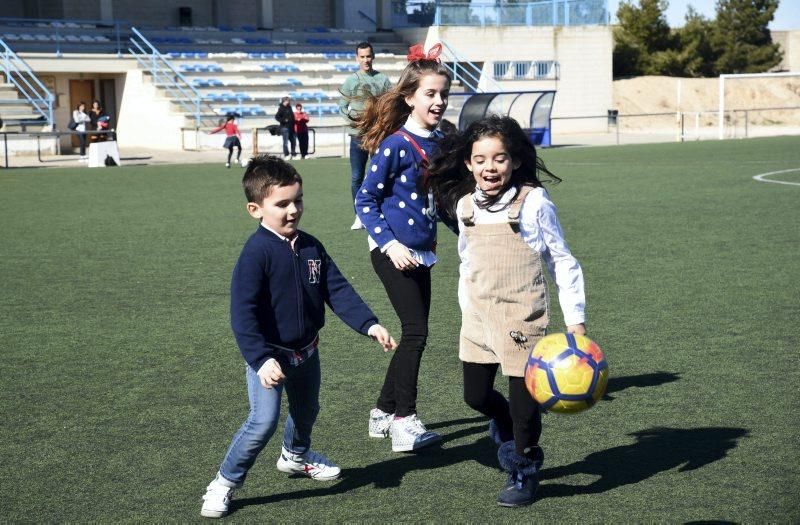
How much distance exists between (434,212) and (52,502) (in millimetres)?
2042

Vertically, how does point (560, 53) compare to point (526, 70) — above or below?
above

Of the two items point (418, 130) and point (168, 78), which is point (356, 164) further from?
point (168, 78)

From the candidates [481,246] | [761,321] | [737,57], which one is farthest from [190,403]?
[737,57]

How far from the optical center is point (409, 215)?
201 inches

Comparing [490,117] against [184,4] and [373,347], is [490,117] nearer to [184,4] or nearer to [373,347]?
[373,347]

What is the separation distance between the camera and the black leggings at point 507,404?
4.36 m

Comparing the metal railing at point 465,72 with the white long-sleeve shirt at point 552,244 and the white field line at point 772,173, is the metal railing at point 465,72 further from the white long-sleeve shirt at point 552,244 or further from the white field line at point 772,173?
the white long-sleeve shirt at point 552,244

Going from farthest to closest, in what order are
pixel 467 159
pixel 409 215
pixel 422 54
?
1. pixel 422 54
2. pixel 409 215
3. pixel 467 159

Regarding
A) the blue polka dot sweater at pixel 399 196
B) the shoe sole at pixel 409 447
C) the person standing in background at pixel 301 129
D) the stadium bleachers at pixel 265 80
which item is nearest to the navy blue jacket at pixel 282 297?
the blue polka dot sweater at pixel 399 196

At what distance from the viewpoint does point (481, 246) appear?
14.4ft

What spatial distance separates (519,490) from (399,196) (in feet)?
4.89

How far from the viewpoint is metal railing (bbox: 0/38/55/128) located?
1252 inches

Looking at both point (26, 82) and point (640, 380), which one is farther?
point (26, 82)

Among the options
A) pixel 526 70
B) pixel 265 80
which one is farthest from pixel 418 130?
pixel 526 70
